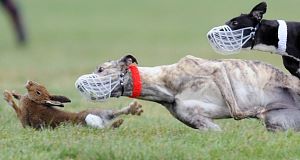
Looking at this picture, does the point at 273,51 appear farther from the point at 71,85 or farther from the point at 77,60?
the point at 77,60

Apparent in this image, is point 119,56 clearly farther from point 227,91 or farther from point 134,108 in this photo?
point 227,91

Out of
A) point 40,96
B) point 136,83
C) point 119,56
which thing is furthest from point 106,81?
point 119,56

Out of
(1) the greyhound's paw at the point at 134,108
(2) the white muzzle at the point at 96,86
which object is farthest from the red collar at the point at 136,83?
(1) the greyhound's paw at the point at 134,108

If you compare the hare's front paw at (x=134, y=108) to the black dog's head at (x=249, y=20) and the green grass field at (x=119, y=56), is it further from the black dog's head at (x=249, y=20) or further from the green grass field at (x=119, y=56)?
the black dog's head at (x=249, y=20)

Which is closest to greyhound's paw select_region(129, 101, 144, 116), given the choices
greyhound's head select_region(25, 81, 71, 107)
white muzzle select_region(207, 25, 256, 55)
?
greyhound's head select_region(25, 81, 71, 107)

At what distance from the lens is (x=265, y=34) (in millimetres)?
8992

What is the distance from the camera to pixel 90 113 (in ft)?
29.5

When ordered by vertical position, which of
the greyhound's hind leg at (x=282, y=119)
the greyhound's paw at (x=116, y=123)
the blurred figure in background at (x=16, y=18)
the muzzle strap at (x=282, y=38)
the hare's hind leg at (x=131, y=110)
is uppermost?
the muzzle strap at (x=282, y=38)

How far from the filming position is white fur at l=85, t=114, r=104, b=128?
884 cm

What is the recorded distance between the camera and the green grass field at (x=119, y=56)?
7.63 meters

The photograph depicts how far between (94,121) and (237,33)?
5.40 ft

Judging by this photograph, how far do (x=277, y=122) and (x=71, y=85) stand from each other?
839cm

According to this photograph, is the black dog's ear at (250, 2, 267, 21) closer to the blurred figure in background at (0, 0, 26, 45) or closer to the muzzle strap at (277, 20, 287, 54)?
the muzzle strap at (277, 20, 287, 54)

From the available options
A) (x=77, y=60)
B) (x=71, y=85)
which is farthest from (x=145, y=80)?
(x=77, y=60)
